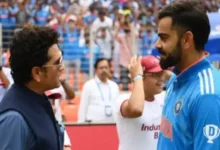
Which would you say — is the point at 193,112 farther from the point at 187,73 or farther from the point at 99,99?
the point at 99,99

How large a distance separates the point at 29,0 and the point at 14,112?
1565cm

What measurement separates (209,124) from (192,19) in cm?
60

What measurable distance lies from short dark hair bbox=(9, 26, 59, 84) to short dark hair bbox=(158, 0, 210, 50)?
69 cm

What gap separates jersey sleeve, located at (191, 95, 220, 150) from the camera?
10.4 feet

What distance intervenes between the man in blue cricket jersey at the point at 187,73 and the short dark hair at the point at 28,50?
0.62 metres

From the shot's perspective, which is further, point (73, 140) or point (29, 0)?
point (29, 0)

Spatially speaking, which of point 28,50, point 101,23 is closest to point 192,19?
point 28,50

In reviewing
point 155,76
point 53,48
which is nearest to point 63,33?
point 155,76

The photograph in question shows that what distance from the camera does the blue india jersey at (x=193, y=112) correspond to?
317 cm

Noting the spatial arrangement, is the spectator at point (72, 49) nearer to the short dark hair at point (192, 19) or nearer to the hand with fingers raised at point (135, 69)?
the hand with fingers raised at point (135, 69)

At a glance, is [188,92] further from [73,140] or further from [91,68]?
[91,68]

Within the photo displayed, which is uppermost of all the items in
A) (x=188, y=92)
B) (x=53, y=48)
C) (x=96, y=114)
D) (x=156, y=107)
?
(x=53, y=48)

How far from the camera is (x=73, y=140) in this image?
23.7 feet

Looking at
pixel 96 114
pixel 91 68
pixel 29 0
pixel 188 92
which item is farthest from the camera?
pixel 29 0
